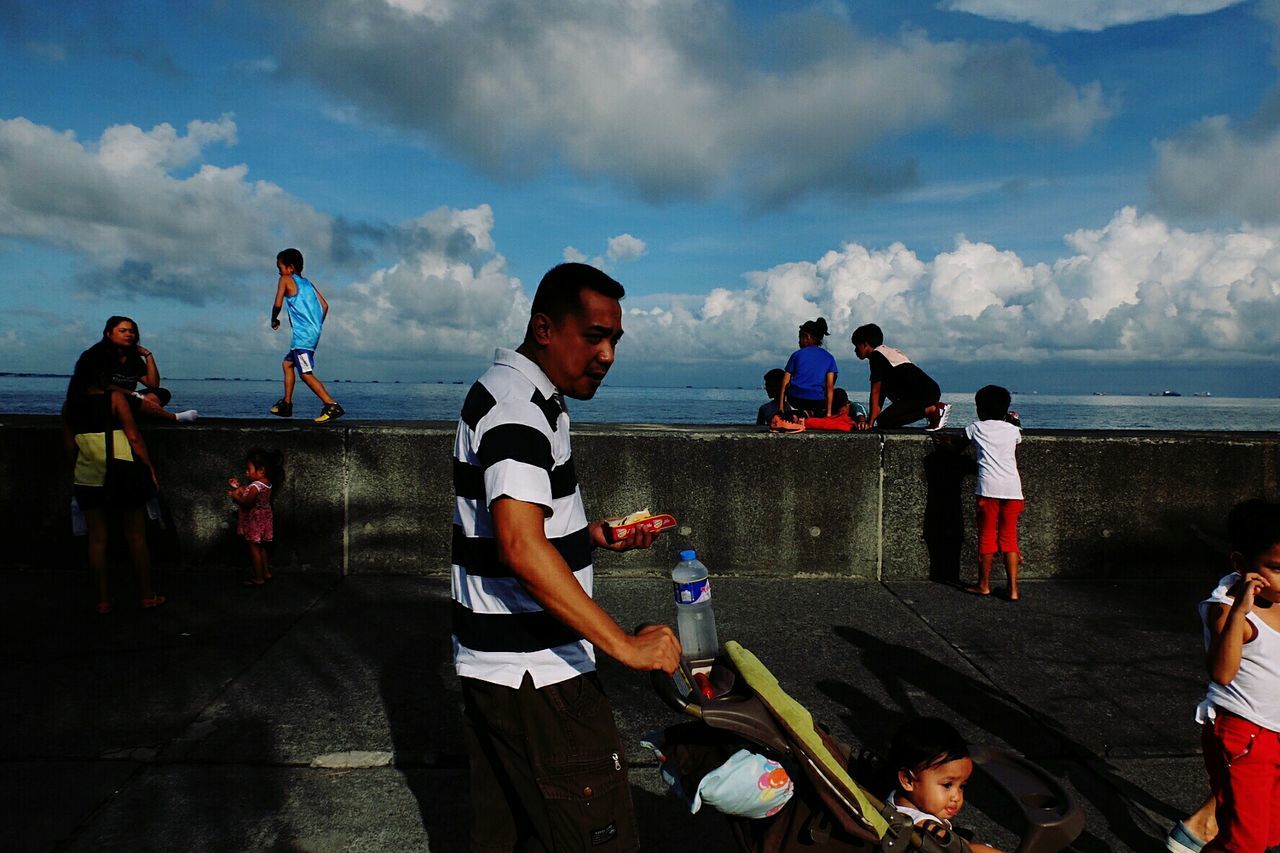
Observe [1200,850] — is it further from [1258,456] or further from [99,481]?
[99,481]

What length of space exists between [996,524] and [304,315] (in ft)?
21.2

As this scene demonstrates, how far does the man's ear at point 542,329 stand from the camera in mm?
2062

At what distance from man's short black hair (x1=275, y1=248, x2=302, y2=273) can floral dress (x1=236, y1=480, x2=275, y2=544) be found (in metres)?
2.82

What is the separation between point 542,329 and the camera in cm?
206

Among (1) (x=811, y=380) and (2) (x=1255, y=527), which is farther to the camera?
(1) (x=811, y=380)

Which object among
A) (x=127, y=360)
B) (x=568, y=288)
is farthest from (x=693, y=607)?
(x=127, y=360)

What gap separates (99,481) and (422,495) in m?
2.04

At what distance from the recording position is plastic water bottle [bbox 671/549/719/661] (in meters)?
2.32

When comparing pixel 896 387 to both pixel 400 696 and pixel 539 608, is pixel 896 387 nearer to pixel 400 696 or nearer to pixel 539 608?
pixel 400 696

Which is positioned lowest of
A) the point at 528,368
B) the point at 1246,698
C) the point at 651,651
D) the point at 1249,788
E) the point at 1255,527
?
the point at 1249,788

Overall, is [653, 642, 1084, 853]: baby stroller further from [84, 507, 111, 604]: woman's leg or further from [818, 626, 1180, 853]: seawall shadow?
[84, 507, 111, 604]: woman's leg

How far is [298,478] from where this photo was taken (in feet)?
19.8

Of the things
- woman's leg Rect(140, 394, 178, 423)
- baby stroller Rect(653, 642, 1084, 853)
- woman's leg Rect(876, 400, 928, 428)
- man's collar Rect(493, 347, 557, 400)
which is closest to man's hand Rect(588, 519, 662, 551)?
baby stroller Rect(653, 642, 1084, 853)

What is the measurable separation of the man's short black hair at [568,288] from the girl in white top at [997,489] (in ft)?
14.8
